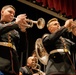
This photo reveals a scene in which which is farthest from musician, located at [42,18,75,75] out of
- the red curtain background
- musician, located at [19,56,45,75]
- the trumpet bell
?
the red curtain background

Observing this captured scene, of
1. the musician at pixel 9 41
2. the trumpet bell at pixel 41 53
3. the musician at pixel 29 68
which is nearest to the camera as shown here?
the musician at pixel 9 41

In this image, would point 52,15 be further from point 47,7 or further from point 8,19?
point 8,19

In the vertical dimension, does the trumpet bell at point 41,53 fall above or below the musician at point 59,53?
below

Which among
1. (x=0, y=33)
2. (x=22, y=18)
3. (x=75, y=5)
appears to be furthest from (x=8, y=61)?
(x=75, y=5)

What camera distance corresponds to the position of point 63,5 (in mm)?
5262

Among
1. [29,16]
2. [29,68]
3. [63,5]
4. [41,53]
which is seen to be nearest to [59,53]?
[29,68]

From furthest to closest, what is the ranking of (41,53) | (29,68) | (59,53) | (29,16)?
(29,16) → (41,53) → (29,68) → (59,53)

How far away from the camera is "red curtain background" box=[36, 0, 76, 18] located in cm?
507

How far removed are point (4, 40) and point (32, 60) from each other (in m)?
1.82

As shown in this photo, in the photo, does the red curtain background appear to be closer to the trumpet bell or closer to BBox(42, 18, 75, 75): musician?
the trumpet bell

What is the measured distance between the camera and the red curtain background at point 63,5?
507cm

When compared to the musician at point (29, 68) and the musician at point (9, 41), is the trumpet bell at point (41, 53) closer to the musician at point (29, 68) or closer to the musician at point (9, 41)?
the musician at point (29, 68)

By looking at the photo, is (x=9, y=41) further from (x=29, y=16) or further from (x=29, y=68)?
(x=29, y=16)

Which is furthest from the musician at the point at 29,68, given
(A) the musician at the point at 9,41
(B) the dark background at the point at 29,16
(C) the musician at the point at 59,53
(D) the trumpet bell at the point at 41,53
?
(A) the musician at the point at 9,41
